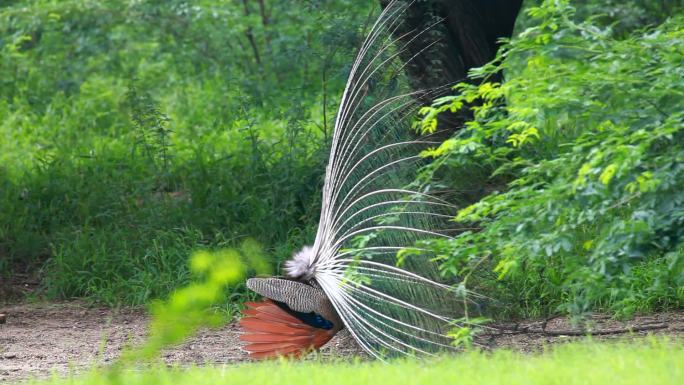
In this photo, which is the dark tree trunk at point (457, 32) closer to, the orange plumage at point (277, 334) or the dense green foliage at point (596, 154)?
the orange plumage at point (277, 334)

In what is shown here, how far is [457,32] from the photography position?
896 centimetres

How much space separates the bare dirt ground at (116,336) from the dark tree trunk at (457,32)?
2215 mm

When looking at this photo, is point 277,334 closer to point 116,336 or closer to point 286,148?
point 116,336

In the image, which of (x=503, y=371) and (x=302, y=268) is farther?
(x=302, y=268)

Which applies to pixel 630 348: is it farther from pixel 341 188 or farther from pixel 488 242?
pixel 341 188

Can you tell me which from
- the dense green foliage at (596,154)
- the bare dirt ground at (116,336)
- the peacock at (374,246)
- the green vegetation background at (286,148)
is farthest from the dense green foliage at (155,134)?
the dense green foliage at (596,154)

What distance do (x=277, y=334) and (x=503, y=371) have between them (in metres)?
2.40

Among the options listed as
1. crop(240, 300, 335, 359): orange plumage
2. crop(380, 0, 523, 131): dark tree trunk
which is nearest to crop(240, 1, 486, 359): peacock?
crop(240, 300, 335, 359): orange plumage

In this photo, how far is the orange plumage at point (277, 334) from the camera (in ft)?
21.2

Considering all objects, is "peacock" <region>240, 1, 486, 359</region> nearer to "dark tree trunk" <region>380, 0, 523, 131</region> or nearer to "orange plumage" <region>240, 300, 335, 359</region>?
"orange plumage" <region>240, 300, 335, 359</region>

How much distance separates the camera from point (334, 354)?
21.7 ft

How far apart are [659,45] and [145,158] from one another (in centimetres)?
624

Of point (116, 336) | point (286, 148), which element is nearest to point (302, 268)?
point (116, 336)

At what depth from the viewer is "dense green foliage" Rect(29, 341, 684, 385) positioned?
13.2 feet
